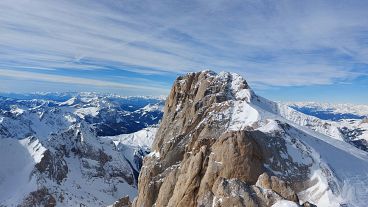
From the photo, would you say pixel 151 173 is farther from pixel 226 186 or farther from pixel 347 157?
pixel 226 186

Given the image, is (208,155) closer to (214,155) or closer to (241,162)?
(214,155)

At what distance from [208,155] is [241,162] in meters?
5.69

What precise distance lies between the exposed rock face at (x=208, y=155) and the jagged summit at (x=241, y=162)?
0.36 ft

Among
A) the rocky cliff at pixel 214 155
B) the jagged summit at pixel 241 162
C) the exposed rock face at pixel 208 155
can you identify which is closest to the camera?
the exposed rock face at pixel 208 155

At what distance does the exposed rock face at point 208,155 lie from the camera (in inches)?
1970

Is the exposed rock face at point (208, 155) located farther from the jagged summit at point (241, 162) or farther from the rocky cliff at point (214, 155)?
the jagged summit at point (241, 162)

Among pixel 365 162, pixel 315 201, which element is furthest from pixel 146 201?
pixel 365 162

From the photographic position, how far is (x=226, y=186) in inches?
1905

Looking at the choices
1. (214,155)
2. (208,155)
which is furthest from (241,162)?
(208,155)

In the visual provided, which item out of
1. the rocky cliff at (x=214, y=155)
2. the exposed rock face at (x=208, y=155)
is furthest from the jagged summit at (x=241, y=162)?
the exposed rock face at (x=208, y=155)

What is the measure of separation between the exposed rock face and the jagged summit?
0.11m

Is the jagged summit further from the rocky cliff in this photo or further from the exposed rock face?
the exposed rock face

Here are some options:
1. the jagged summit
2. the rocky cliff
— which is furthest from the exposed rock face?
the jagged summit

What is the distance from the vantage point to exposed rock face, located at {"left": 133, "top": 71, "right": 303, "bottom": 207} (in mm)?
50031
